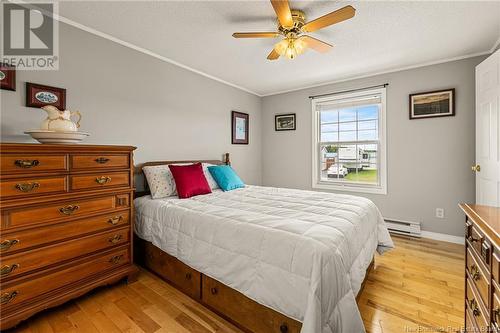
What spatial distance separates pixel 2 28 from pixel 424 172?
480cm

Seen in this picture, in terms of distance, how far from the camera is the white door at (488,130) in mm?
2116

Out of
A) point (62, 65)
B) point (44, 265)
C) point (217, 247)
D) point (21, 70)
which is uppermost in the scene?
point (62, 65)

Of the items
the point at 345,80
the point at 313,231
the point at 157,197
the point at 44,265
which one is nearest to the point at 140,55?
the point at 157,197

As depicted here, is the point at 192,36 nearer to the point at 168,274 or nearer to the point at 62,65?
the point at 62,65

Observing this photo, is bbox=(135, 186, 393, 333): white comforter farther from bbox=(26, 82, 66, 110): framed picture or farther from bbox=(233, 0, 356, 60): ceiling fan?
A: bbox=(233, 0, 356, 60): ceiling fan

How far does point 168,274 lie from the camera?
6.95 ft

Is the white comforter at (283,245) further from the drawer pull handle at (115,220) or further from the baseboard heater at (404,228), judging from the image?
the baseboard heater at (404,228)

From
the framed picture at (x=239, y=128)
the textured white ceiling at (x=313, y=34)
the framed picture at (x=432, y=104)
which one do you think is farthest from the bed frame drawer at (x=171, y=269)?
the framed picture at (x=432, y=104)

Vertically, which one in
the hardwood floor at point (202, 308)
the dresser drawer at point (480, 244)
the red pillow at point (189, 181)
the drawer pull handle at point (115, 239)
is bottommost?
the hardwood floor at point (202, 308)

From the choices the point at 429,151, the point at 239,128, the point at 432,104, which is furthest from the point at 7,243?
the point at 432,104

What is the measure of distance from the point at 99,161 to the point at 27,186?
0.47m

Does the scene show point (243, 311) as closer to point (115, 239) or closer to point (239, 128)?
point (115, 239)

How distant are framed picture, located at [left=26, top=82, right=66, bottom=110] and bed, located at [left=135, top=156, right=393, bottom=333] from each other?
3.98 ft

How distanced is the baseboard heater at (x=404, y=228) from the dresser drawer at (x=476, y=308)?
232 centimetres
